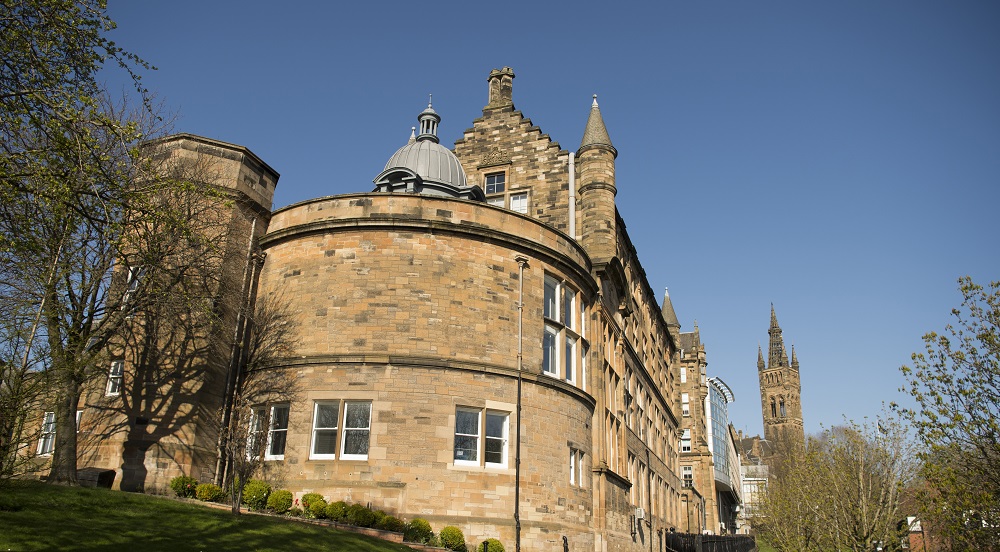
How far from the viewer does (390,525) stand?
1844 cm

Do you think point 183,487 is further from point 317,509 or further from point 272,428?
point 317,509

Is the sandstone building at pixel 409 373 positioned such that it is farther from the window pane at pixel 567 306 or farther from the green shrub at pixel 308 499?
the green shrub at pixel 308 499

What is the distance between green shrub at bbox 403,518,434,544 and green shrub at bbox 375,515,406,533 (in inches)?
6.9

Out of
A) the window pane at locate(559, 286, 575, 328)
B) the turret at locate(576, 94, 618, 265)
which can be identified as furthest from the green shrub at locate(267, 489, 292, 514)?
the turret at locate(576, 94, 618, 265)

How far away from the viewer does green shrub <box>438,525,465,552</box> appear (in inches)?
741

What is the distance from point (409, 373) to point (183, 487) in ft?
21.3

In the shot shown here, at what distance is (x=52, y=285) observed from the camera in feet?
51.6

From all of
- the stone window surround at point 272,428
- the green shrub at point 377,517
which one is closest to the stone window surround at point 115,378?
the stone window surround at point 272,428

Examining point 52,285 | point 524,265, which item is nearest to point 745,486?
point 524,265

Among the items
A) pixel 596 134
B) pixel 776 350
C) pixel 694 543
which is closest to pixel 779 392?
pixel 776 350

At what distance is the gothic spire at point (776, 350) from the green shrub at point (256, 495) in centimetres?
17967

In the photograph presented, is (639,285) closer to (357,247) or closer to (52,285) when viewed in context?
(357,247)

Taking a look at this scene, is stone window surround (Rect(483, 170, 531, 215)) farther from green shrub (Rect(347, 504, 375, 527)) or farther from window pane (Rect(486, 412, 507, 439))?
green shrub (Rect(347, 504, 375, 527))

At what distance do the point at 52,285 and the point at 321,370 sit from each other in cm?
722
